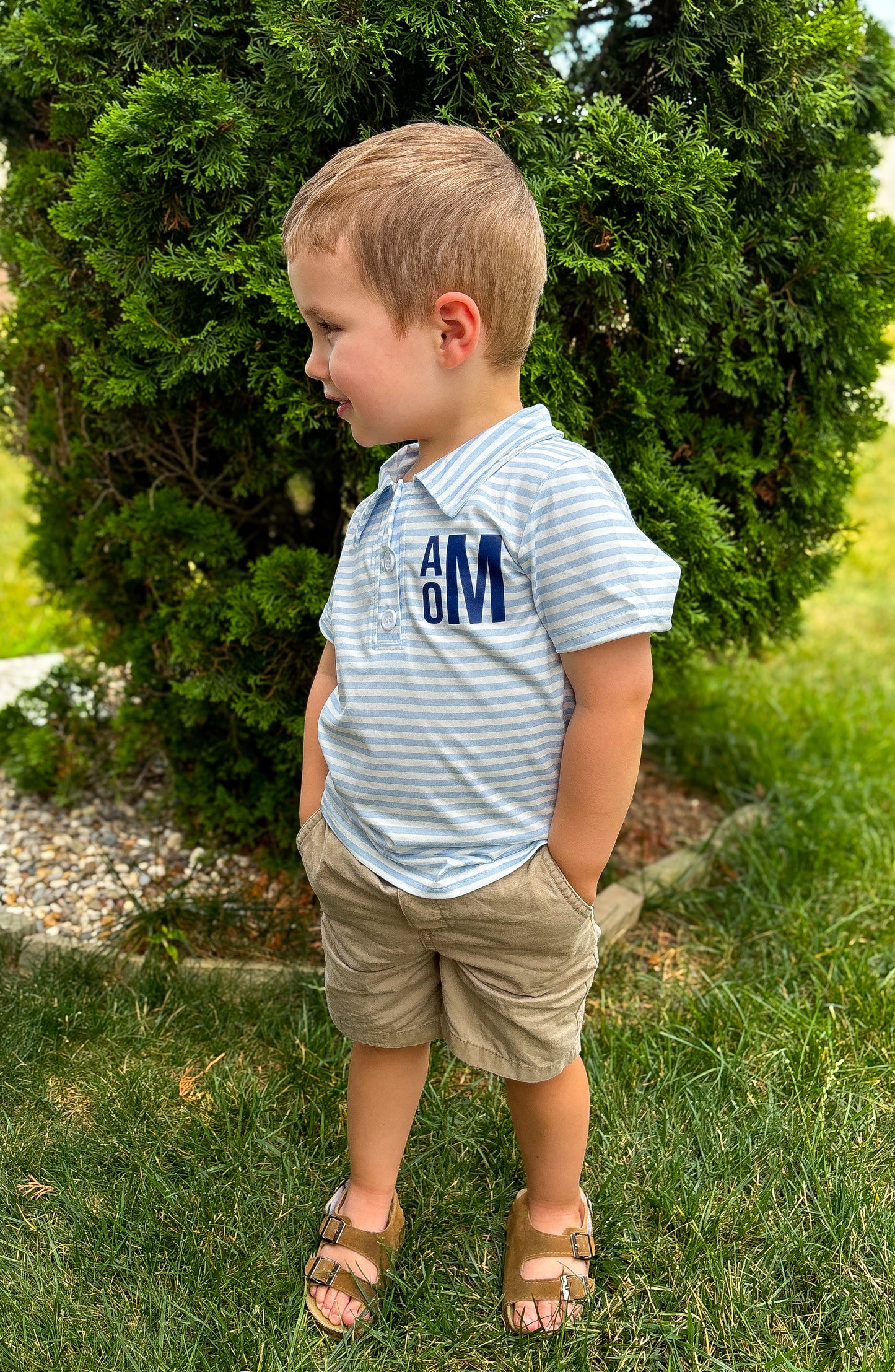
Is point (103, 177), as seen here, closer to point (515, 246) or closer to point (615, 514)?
point (515, 246)

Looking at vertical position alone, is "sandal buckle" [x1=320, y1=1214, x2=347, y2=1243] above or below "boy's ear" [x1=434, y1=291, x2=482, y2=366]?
below

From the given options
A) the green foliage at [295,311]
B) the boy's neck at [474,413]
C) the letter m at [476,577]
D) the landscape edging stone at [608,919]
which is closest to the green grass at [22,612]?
the green foliage at [295,311]

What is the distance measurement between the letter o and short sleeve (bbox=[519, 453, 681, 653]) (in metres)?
0.14

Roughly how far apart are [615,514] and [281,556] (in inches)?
49.2

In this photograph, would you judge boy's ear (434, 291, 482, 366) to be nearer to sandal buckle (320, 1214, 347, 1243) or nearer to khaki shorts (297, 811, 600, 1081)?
khaki shorts (297, 811, 600, 1081)

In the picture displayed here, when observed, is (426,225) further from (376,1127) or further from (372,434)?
(376,1127)

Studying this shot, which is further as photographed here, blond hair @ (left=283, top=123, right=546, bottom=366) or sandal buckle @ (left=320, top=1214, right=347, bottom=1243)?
sandal buckle @ (left=320, top=1214, right=347, bottom=1243)

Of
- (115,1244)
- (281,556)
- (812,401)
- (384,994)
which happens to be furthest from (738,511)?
(115,1244)

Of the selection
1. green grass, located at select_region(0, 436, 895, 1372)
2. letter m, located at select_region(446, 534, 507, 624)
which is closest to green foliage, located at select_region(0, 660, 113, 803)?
green grass, located at select_region(0, 436, 895, 1372)

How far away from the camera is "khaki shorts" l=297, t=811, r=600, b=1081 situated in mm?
1707

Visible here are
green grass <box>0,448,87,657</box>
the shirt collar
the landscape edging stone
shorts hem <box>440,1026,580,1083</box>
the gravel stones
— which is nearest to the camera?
the shirt collar

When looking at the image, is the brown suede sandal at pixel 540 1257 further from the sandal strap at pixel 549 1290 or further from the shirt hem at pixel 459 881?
the shirt hem at pixel 459 881

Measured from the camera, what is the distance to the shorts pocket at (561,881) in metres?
1.70

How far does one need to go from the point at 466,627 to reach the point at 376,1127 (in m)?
0.95
